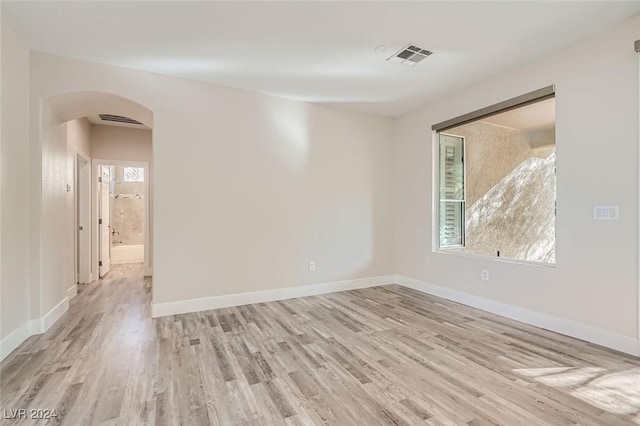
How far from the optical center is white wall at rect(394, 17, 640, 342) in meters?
2.40

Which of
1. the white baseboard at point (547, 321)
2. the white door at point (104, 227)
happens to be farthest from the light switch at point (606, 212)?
the white door at point (104, 227)

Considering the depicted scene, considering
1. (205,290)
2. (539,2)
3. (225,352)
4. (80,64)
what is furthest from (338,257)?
(80,64)

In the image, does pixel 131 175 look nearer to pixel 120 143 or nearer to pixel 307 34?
pixel 120 143

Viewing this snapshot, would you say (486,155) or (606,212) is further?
(486,155)

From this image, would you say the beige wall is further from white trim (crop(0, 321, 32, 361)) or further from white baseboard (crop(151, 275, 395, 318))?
white trim (crop(0, 321, 32, 361))

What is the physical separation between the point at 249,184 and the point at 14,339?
2560 mm

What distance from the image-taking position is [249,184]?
3.79 meters

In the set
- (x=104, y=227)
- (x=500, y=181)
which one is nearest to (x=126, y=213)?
(x=104, y=227)

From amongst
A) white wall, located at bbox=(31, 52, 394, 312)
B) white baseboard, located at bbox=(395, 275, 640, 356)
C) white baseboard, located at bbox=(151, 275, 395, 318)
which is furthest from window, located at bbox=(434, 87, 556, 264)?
white baseboard, located at bbox=(151, 275, 395, 318)

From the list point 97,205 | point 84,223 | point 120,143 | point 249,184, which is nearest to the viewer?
point 249,184

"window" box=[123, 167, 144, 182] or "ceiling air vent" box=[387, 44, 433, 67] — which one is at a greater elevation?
"ceiling air vent" box=[387, 44, 433, 67]

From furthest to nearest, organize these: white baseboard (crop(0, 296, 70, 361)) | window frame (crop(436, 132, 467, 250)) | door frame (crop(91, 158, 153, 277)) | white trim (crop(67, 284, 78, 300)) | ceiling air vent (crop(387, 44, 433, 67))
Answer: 1. door frame (crop(91, 158, 153, 277))
2. window frame (crop(436, 132, 467, 250))
3. white trim (crop(67, 284, 78, 300))
4. ceiling air vent (crop(387, 44, 433, 67))
5. white baseboard (crop(0, 296, 70, 361))

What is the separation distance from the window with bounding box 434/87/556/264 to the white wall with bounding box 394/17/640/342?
0.67 ft

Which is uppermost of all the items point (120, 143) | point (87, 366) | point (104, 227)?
point (120, 143)
